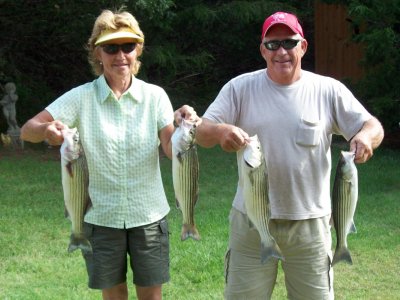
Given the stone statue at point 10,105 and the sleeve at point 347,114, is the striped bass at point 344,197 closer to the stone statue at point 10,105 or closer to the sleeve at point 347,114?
the sleeve at point 347,114

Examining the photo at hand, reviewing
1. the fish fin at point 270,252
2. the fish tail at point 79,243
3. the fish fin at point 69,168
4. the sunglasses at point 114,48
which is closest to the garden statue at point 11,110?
the sunglasses at point 114,48

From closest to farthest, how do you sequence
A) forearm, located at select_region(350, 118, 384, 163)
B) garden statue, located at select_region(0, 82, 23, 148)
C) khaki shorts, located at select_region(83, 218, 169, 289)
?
forearm, located at select_region(350, 118, 384, 163)
khaki shorts, located at select_region(83, 218, 169, 289)
garden statue, located at select_region(0, 82, 23, 148)

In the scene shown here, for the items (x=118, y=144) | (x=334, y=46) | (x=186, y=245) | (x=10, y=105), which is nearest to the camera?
(x=118, y=144)

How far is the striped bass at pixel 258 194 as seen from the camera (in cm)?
352

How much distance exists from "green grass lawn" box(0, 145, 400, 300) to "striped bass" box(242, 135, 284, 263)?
2438mm

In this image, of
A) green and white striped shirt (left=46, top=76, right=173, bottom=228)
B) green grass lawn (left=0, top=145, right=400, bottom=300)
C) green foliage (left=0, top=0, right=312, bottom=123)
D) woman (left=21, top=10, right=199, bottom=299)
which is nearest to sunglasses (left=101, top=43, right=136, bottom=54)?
woman (left=21, top=10, right=199, bottom=299)

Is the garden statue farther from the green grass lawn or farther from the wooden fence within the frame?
the wooden fence

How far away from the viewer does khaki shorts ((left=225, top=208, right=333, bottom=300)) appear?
4012 millimetres

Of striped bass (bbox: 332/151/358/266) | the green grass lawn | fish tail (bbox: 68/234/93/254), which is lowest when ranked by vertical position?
the green grass lawn

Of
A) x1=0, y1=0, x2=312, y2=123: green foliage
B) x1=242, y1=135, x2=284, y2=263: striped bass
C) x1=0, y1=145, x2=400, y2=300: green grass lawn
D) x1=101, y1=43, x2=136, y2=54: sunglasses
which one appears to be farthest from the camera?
x1=0, y1=0, x2=312, y2=123: green foliage

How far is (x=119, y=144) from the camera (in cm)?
414

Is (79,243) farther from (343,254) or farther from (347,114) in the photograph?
(347,114)

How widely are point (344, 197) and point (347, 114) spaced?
515 mm

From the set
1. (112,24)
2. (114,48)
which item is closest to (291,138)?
(114,48)
